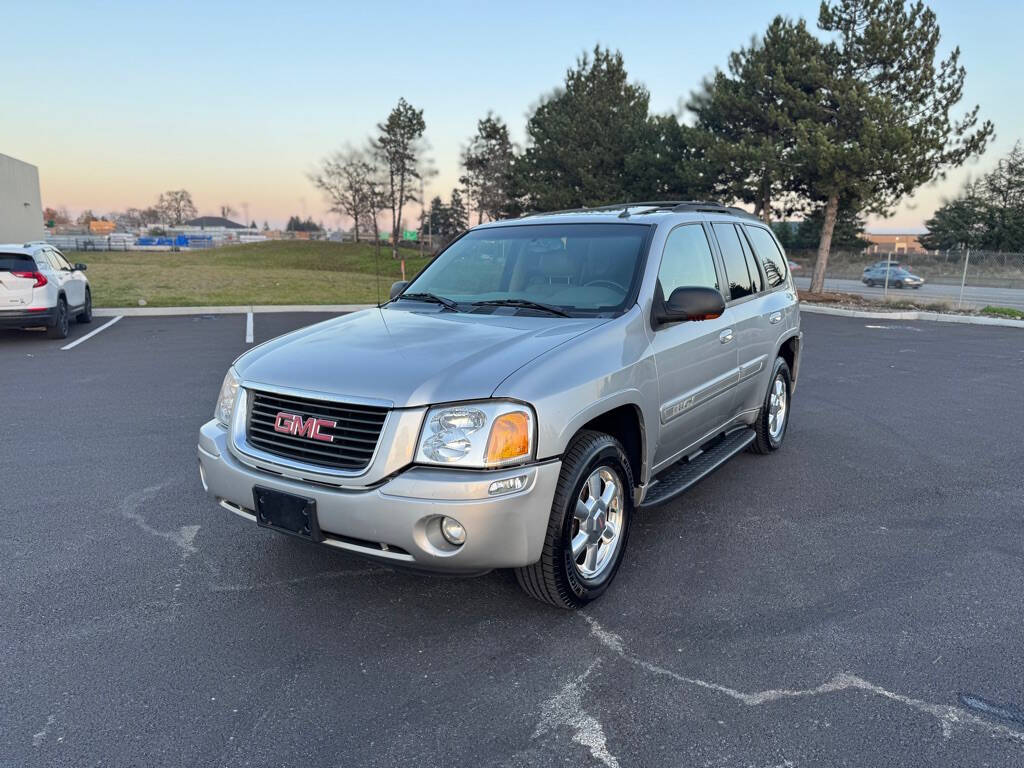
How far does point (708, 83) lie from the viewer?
26.6 meters

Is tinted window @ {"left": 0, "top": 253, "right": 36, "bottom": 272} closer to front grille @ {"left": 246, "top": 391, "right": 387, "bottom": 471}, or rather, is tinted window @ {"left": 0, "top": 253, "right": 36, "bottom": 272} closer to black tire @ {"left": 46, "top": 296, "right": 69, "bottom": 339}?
black tire @ {"left": 46, "top": 296, "right": 69, "bottom": 339}

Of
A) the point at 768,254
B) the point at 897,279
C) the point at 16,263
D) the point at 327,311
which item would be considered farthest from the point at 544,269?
the point at 897,279

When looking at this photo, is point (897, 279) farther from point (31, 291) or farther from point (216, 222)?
point (216, 222)

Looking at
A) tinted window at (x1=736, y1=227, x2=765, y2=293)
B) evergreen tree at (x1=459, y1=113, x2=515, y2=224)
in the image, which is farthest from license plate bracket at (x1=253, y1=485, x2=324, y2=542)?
evergreen tree at (x1=459, y1=113, x2=515, y2=224)

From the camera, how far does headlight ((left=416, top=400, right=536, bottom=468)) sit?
2.81 metres

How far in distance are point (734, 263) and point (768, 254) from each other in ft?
3.23

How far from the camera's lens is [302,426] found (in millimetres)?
3049

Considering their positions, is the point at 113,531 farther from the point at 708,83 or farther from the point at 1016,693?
the point at 708,83

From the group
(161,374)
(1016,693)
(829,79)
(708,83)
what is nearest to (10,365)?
(161,374)

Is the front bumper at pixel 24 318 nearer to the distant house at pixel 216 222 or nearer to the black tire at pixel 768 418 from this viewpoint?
the black tire at pixel 768 418

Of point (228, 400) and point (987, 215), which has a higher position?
point (987, 215)

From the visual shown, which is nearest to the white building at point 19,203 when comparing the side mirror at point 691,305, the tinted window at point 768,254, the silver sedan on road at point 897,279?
the tinted window at point 768,254

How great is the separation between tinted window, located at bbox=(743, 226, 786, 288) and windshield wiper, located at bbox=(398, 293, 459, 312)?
263 centimetres

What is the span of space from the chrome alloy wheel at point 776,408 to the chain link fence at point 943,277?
691 inches
